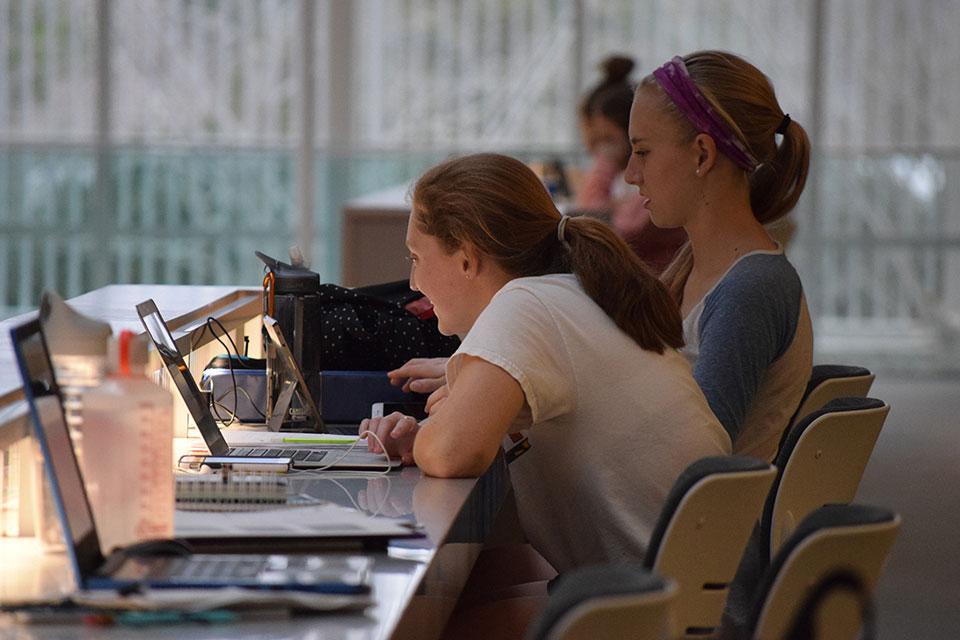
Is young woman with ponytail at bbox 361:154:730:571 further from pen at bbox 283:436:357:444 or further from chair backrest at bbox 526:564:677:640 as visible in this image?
chair backrest at bbox 526:564:677:640

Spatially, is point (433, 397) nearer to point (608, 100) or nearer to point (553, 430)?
point (553, 430)

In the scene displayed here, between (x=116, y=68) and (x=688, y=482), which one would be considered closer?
(x=688, y=482)

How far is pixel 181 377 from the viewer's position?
2.22 meters

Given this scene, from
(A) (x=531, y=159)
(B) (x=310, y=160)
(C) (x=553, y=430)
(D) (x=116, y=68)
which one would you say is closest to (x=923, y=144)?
(A) (x=531, y=159)

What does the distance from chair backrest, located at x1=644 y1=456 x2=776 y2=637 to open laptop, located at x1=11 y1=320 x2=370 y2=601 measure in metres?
0.40

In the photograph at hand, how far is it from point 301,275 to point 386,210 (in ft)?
8.56

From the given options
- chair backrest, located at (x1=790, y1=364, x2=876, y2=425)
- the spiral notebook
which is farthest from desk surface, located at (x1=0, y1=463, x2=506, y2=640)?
chair backrest, located at (x1=790, y1=364, x2=876, y2=425)

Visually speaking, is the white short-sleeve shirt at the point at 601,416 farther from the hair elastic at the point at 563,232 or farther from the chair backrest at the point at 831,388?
the chair backrest at the point at 831,388

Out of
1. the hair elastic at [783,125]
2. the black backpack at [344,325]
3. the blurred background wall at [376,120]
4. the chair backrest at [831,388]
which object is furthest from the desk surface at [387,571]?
the blurred background wall at [376,120]

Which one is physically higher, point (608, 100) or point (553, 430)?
point (608, 100)

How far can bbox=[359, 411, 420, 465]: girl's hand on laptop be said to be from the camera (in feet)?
7.39

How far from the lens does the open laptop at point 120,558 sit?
1.46 metres

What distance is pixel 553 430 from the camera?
7.16ft

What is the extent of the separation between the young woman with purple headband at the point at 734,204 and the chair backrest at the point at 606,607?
3.86 ft
